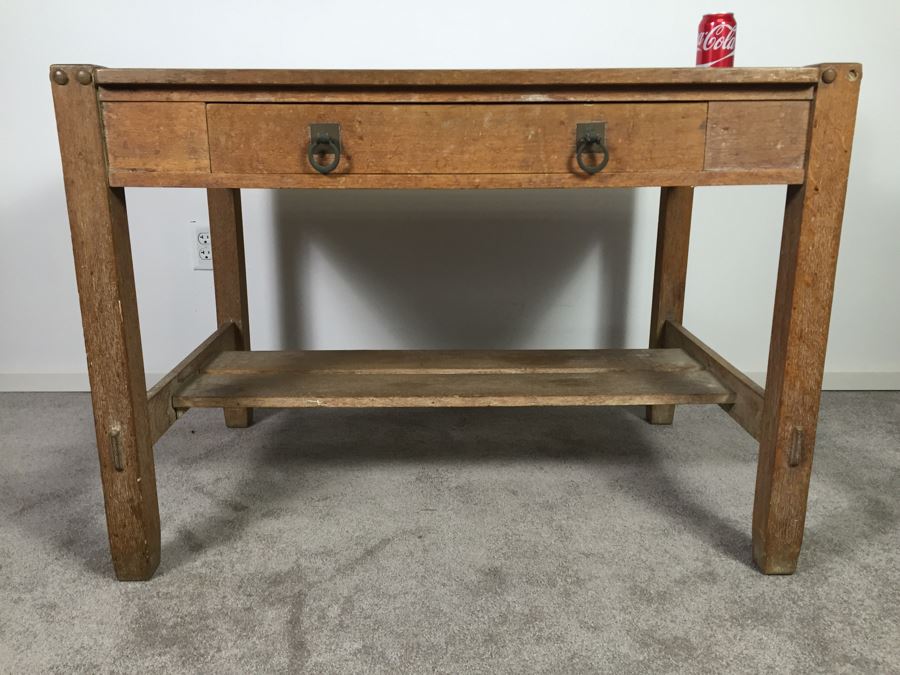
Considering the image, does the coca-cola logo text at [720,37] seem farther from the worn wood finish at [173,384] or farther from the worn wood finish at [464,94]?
the worn wood finish at [173,384]

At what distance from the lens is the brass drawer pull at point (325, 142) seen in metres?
0.94

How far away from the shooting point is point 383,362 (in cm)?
141

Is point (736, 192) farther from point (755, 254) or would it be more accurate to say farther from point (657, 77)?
point (657, 77)

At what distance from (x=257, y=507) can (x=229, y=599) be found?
0.97 ft

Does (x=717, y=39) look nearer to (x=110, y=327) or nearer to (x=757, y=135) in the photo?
(x=757, y=135)

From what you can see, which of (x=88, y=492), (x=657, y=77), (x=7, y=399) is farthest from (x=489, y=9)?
(x=7, y=399)

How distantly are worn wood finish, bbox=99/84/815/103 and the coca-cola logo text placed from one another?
15 cm

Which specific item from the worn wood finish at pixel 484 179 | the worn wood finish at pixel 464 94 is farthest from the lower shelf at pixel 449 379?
the worn wood finish at pixel 464 94

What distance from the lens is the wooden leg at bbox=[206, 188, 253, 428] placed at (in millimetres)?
1572

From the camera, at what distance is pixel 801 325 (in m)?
1.01

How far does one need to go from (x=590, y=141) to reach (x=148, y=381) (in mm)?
1538

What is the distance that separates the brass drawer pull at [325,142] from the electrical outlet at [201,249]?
3.35 feet

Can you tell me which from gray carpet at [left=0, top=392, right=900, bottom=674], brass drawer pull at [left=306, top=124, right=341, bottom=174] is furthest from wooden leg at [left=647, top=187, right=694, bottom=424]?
brass drawer pull at [left=306, top=124, right=341, bottom=174]

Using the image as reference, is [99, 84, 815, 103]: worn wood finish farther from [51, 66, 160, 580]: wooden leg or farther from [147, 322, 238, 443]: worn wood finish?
[147, 322, 238, 443]: worn wood finish
